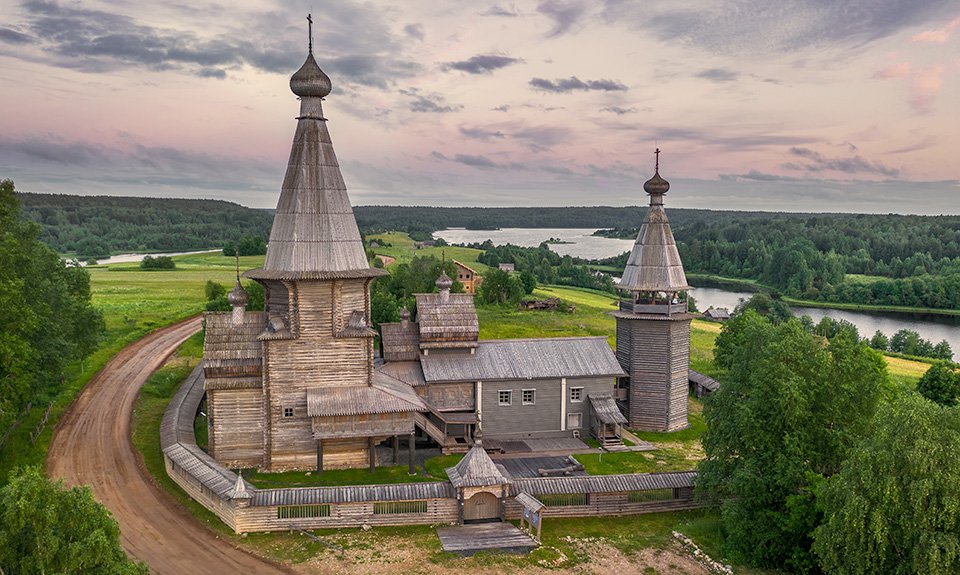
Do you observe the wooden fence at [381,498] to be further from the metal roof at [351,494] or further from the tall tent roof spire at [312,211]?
the tall tent roof spire at [312,211]

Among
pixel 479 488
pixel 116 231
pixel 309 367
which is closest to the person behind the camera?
pixel 479 488

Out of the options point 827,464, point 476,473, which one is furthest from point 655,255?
point 476,473

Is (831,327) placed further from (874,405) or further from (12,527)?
(12,527)

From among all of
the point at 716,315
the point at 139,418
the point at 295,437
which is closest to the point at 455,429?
the point at 295,437

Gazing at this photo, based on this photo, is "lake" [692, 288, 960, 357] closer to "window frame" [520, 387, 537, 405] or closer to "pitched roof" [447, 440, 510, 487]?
"window frame" [520, 387, 537, 405]

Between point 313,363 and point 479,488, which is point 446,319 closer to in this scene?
point 313,363

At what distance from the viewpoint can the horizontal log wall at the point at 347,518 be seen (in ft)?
74.0

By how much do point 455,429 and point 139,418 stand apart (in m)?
16.0

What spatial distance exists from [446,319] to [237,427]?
10923mm

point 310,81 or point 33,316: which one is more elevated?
point 310,81

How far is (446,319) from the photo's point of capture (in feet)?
110

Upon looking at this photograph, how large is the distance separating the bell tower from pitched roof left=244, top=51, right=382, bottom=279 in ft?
47.3

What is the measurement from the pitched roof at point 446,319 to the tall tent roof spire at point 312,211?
518 centimetres

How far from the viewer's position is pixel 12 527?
13.2m
